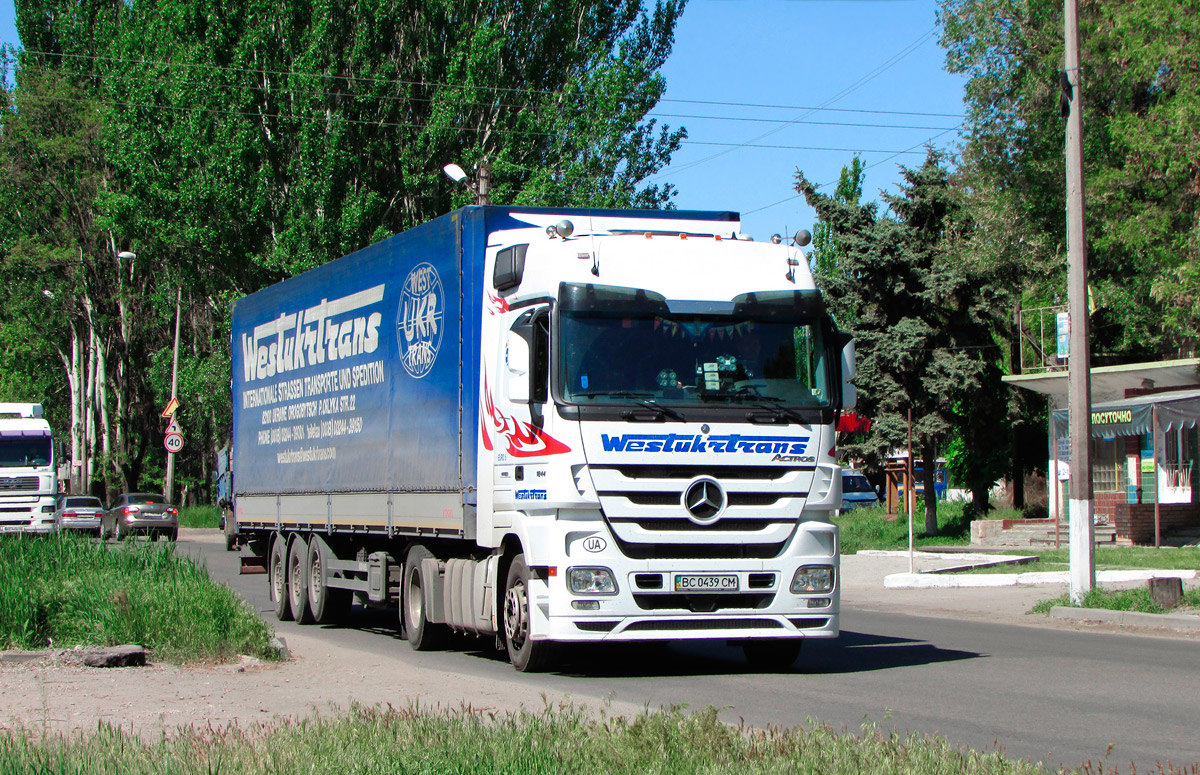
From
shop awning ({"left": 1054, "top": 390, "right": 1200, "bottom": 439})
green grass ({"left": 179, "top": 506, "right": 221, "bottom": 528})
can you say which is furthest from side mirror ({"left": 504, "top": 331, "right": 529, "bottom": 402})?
green grass ({"left": 179, "top": 506, "right": 221, "bottom": 528})

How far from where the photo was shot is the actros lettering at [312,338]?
15.3 metres

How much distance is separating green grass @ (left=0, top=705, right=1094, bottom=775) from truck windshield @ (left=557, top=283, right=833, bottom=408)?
13.2 ft

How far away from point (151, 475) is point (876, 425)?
138ft

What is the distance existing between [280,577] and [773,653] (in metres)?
8.48

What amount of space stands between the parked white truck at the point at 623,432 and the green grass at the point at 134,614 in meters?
1.94

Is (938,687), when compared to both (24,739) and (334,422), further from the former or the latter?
(334,422)

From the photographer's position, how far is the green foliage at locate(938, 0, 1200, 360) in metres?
25.6

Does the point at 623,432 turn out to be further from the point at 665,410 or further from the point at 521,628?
the point at 521,628

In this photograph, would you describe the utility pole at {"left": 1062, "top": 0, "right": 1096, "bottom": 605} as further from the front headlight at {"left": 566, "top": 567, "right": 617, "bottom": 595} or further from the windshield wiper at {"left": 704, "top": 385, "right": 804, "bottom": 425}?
the front headlight at {"left": 566, "top": 567, "right": 617, "bottom": 595}

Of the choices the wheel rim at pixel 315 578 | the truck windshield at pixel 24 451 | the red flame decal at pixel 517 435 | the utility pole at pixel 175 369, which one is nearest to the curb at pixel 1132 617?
the red flame decal at pixel 517 435

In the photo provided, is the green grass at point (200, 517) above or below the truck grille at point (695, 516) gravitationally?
below

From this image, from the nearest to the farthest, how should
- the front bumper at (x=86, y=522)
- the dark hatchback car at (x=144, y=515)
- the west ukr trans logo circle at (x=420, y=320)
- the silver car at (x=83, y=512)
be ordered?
1. the west ukr trans logo circle at (x=420, y=320)
2. the dark hatchback car at (x=144, y=515)
3. the front bumper at (x=86, y=522)
4. the silver car at (x=83, y=512)

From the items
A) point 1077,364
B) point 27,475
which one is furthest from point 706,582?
point 27,475

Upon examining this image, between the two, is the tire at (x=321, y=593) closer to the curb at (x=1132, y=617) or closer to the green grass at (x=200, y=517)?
the curb at (x=1132, y=617)
